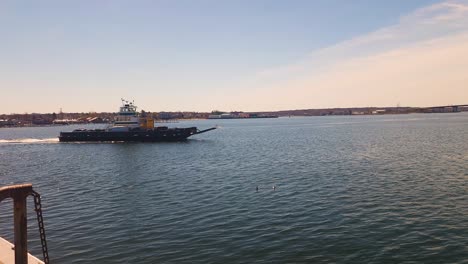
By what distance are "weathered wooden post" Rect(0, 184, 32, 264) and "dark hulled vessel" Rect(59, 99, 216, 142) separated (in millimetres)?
74722

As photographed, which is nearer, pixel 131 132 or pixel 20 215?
pixel 20 215

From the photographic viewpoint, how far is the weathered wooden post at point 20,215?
454 inches

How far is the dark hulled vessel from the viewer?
8888 cm

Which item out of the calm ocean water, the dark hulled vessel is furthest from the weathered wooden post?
the dark hulled vessel

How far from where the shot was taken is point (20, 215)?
11805 millimetres

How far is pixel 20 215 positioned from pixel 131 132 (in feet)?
263

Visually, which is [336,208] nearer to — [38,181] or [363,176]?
[363,176]

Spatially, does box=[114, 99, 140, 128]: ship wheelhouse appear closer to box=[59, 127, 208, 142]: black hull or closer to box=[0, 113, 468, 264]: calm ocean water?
box=[59, 127, 208, 142]: black hull

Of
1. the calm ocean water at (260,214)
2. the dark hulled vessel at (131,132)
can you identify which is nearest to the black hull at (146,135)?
the dark hulled vessel at (131,132)

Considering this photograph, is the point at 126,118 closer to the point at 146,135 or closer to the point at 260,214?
the point at 146,135

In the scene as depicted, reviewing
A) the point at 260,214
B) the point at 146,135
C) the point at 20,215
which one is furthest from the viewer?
the point at 146,135

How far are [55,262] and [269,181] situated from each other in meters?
21.7

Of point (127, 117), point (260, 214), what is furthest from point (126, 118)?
point (260, 214)

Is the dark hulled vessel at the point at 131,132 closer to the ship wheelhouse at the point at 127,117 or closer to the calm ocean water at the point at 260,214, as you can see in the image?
the ship wheelhouse at the point at 127,117
